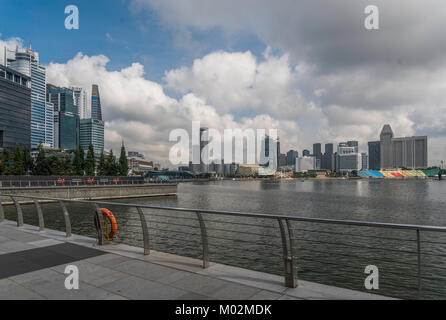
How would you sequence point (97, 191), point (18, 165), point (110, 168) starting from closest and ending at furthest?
point (97, 191) < point (18, 165) < point (110, 168)

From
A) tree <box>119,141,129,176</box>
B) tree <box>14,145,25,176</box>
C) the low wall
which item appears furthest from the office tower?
the low wall

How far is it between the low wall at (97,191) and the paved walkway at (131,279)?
4400cm

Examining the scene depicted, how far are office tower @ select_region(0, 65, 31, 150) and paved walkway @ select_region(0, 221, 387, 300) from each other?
16586cm

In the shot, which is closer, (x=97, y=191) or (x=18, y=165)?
(x=97, y=191)

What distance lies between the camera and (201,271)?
235 inches

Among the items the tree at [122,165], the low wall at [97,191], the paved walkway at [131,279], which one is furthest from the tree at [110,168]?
the paved walkway at [131,279]

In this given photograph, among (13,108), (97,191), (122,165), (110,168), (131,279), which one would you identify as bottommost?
(97,191)

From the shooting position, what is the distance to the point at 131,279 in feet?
18.3

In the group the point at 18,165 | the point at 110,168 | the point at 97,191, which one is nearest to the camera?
the point at 97,191

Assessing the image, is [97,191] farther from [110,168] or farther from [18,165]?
[110,168]

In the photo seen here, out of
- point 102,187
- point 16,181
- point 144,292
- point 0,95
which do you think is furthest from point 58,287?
point 0,95

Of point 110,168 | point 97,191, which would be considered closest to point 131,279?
point 97,191

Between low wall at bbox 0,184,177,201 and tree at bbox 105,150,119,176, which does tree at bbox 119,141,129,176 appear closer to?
tree at bbox 105,150,119,176

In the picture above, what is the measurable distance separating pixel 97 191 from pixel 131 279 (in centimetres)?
5677
